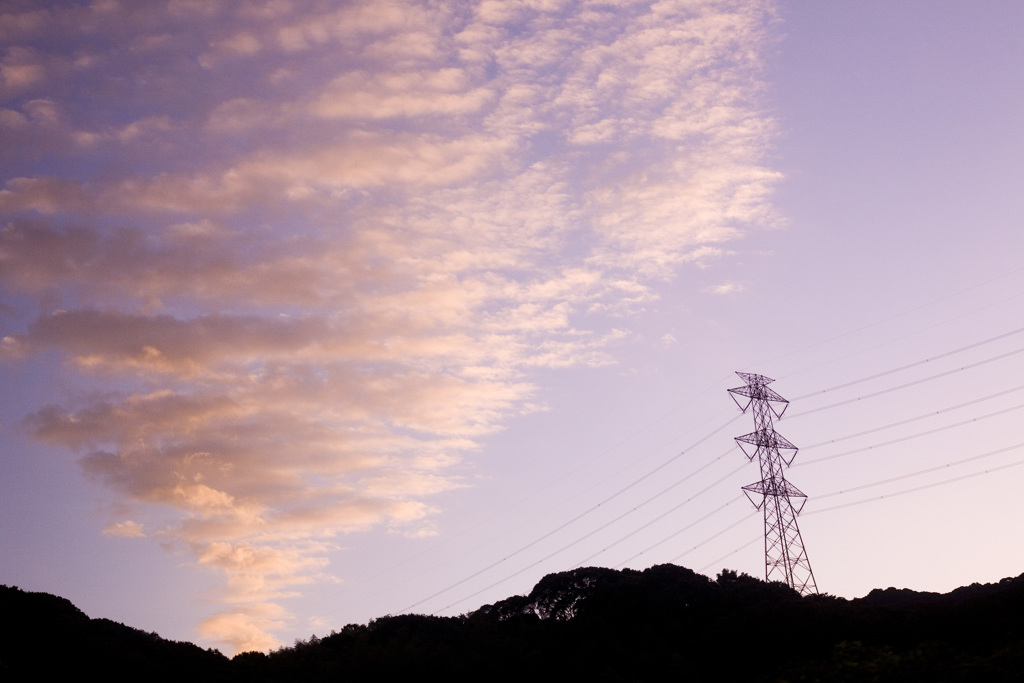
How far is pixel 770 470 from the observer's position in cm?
5334

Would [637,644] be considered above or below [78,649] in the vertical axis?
below

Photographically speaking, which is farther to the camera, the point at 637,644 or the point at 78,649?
the point at 637,644

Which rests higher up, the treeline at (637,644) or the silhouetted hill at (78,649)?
the silhouetted hill at (78,649)

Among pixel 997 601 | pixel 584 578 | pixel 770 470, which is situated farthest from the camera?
pixel 770 470

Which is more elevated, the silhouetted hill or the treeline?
the silhouetted hill

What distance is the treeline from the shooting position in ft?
101

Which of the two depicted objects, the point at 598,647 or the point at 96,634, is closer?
the point at 598,647

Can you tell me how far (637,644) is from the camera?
35.7 m

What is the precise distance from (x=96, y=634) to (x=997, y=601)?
118 feet

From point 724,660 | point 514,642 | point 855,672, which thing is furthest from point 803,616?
point 514,642

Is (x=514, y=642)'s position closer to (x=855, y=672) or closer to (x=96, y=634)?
(x=855, y=672)

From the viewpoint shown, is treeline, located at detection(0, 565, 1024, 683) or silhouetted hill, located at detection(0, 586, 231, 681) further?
silhouetted hill, located at detection(0, 586, 231, 681)

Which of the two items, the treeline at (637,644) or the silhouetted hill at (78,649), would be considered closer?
the treeline at (637,644)

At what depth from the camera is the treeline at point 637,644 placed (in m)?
30.8
